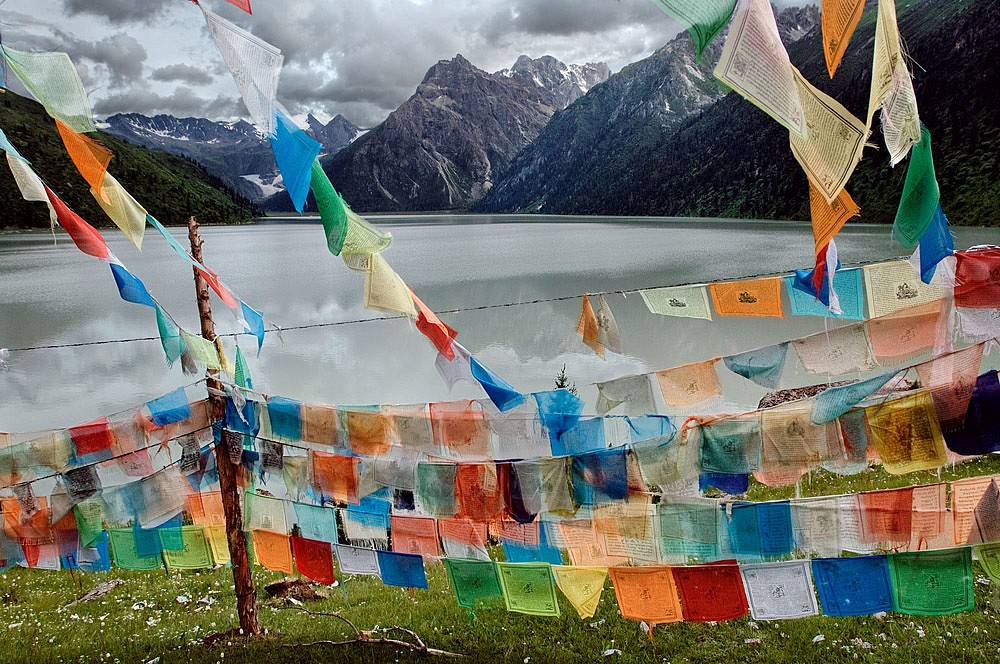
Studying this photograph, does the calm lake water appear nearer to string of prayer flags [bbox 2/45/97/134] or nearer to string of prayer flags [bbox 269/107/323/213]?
string of prayer flags [bbox 2/45/97/134]

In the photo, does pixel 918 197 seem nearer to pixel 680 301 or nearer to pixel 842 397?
pixel 842 397

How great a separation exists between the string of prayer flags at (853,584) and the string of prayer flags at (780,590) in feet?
0.39

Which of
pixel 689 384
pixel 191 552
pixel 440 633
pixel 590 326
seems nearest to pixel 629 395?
pixel 689 384

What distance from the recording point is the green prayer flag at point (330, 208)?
4.73m

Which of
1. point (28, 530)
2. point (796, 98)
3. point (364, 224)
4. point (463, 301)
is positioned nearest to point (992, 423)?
point (796, 98)

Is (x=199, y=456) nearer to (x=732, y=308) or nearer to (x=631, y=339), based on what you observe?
(x=732, y=308)

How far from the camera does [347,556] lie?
6293 mm

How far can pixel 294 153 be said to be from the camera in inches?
168

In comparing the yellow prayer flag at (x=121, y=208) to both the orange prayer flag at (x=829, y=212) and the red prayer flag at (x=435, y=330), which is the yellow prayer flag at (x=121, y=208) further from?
the orange prayer flag at (x=829, y=212)

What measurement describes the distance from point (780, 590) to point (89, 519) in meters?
6.91

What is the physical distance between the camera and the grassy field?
5.89 meters

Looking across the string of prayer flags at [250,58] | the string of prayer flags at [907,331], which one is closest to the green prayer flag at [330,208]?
the string of prayer flags at [250,58]

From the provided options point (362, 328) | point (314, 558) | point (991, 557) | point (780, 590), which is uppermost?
point (362, 328)

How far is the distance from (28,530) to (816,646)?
831 centimetres
